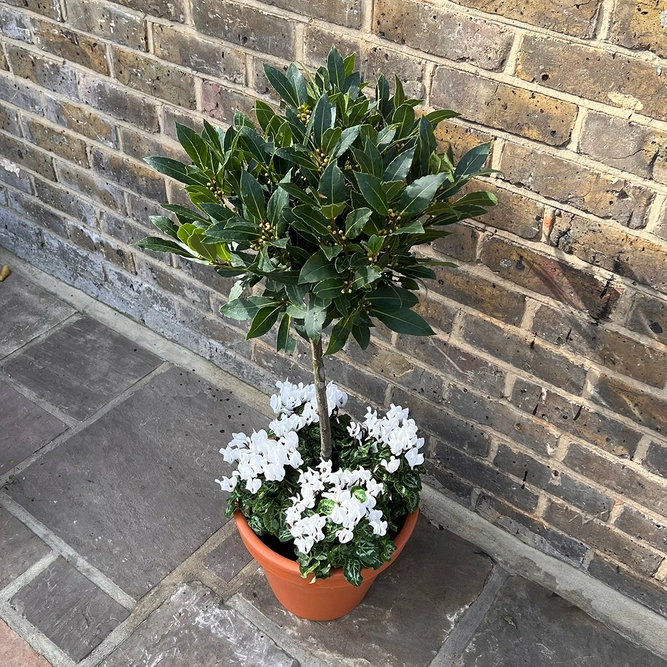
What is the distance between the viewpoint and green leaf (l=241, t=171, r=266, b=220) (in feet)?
3.83

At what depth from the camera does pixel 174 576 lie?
1.92 m

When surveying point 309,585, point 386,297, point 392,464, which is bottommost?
point 309,585

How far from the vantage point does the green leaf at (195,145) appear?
122 centimetres

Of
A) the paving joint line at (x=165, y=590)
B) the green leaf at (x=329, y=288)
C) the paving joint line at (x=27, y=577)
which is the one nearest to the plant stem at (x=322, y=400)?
the green leaf at (x=329, y=288)

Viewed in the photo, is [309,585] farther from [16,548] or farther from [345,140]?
[345,140]

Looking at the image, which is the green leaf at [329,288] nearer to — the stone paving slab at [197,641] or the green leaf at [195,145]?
the green leaf at [195,145]

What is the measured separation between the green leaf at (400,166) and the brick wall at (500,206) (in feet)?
1.43

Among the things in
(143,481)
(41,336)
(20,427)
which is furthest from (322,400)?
(41,336)

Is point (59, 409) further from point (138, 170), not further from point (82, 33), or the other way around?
point (82, 33)

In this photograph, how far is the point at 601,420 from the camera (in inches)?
66.8

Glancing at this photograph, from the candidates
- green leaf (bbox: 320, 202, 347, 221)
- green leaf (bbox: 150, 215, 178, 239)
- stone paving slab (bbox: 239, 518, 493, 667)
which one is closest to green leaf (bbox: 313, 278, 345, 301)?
green leaf (bbox: 320, 202, 347, 221)

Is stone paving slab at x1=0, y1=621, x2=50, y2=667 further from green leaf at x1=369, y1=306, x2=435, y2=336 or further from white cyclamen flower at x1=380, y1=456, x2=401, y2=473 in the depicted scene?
green leaf at x1=369, y1=306, x2=435, y2=336

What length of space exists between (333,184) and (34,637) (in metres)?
1.40

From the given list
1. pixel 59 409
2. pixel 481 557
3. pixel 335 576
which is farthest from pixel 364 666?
pixel 59 409
